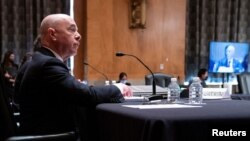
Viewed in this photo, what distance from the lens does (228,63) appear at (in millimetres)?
7879

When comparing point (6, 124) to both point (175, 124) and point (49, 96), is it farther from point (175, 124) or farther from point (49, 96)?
point (175, 124)

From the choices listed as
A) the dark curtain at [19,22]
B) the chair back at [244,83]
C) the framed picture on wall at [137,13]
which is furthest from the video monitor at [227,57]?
the chair back at [244,83]

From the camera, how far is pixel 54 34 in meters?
1.98

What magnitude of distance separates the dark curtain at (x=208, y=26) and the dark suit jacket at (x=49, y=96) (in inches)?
248

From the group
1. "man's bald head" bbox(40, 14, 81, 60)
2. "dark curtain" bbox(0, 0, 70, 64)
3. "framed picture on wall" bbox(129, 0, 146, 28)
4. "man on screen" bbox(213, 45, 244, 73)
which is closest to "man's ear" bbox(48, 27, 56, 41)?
"man's bald head" bbox(40, 14, 81, 60)

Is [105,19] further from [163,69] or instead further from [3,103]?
[3,103]

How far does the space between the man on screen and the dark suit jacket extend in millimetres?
6377

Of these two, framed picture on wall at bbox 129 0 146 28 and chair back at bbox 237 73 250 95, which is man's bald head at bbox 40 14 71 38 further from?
framed picture on wall at bbox 129 0 146 28

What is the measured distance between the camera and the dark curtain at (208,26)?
310 inches

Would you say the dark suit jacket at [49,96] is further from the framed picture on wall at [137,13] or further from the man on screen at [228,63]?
the man on screen at [228,63]

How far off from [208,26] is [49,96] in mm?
6682

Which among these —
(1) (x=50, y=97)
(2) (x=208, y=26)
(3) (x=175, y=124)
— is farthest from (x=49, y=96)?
(2) (x=208, y=26)

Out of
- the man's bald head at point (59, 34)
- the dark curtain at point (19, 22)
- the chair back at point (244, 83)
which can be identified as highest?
the dark curtain at point (19, 22)

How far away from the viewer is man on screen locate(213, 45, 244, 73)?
7828mm
